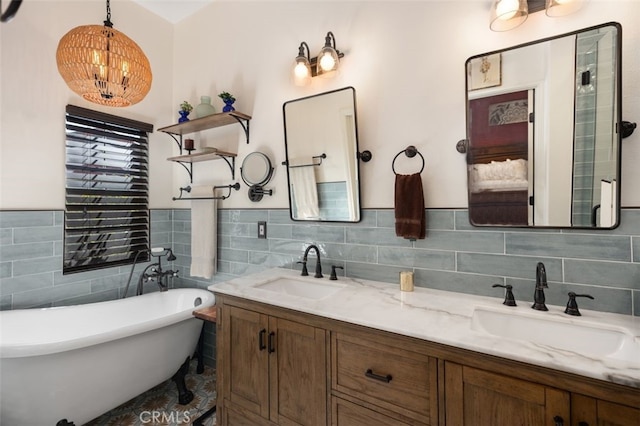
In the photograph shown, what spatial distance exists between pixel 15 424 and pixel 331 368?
165 cm

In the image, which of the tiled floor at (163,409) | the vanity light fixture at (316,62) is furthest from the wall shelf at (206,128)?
the tiled floor at (163,409)

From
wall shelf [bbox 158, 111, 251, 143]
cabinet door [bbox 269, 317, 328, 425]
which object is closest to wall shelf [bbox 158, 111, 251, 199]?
wall shelf [bbox 158, 111, 251, 143]

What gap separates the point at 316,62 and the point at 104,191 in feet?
6.33

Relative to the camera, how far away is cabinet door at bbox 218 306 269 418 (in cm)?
138

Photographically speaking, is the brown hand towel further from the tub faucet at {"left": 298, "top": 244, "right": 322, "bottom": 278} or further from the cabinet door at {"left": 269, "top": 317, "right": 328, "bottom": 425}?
the cabinet door at {"left": 269, "top": 317, "right": 328, "bottom": 425}

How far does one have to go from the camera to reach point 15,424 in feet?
4.70

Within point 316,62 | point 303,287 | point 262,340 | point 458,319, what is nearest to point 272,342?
point 262,340

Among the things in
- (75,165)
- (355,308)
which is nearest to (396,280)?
(355,308)

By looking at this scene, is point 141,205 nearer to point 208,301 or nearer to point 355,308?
point 208,301

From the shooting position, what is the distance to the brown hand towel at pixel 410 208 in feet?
4.76

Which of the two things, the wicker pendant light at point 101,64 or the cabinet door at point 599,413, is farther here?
the wicker pendant light at point 101,64

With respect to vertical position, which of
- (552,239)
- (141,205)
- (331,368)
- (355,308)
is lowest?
(331,368)

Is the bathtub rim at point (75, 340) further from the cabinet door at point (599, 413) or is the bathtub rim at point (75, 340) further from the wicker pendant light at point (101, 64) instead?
the cabinet door at point (599, 413)

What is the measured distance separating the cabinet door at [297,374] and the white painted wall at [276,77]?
2.70ft
